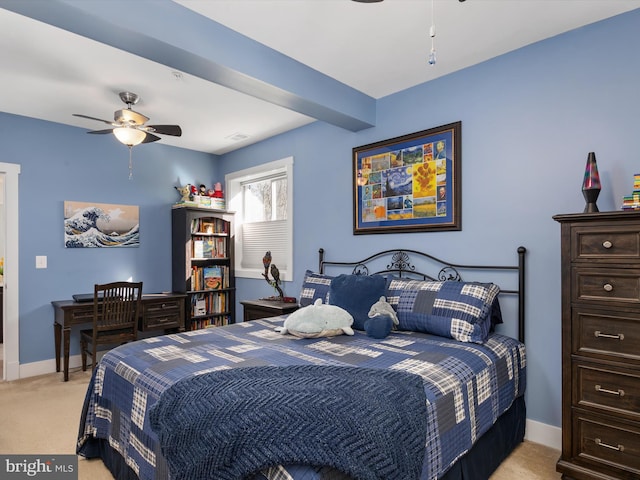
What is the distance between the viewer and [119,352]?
2.17 meters

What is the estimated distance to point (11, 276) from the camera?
380 centimetres

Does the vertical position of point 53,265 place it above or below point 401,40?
below

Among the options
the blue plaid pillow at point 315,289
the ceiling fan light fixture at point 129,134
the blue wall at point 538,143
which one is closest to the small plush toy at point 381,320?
the blue plaid pillow at point 315,289

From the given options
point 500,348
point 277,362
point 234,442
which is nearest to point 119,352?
point 277,362

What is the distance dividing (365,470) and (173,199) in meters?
4.48

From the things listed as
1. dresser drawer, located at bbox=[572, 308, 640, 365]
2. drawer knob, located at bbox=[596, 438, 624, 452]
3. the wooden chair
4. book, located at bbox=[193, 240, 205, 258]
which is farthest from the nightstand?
drawer knob, located at bbox=[596, 438, 624, 452]

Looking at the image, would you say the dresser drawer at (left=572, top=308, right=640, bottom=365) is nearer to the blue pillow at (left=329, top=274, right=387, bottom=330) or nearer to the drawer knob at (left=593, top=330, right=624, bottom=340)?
the drawer knob at (left=593, top=330, right=624, bottom=340)

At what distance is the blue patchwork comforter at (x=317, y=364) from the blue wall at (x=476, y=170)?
2.20 ft

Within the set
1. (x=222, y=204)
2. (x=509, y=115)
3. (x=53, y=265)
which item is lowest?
(x=53, y=265)

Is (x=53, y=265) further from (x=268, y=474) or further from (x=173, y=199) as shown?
(x=268, y=474)

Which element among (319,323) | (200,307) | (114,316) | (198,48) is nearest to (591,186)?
(319,323)

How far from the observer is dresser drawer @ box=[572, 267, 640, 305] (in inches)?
73.2

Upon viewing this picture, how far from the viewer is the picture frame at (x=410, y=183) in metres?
2.95

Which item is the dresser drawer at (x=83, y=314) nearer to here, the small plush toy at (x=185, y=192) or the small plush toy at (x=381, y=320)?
the small plush toy at (x=185, y=192)
